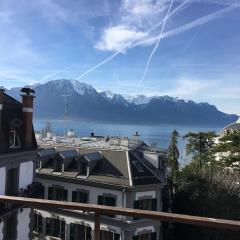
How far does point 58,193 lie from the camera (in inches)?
1280

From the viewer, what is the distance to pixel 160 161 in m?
33.5

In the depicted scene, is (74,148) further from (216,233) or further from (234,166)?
(234,166)

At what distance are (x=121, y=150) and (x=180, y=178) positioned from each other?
5.85 metres

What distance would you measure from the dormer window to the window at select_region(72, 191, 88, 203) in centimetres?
855

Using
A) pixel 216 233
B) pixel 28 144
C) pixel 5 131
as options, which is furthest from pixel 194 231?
pixel 5 131

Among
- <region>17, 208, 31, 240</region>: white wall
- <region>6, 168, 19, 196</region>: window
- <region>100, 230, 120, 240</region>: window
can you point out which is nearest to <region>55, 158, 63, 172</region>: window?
<region>100, 230, 120, 240</region>: window

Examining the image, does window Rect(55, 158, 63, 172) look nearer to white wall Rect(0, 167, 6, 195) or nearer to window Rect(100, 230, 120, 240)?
window Rect(100, 230, 120, 240)

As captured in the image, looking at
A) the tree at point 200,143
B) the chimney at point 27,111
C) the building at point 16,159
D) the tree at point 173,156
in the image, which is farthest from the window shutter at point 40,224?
the tree at point 200,143

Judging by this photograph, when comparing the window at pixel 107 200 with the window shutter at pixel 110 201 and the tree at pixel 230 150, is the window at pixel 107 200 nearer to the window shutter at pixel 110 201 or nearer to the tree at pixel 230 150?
the window shutter at pixel 110 201

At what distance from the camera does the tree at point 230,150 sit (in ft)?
130

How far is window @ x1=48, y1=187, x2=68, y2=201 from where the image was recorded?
32.1 metres

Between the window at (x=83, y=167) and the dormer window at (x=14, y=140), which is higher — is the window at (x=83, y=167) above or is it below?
below

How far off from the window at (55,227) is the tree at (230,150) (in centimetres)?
1734

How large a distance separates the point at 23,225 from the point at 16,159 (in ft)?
13.2
